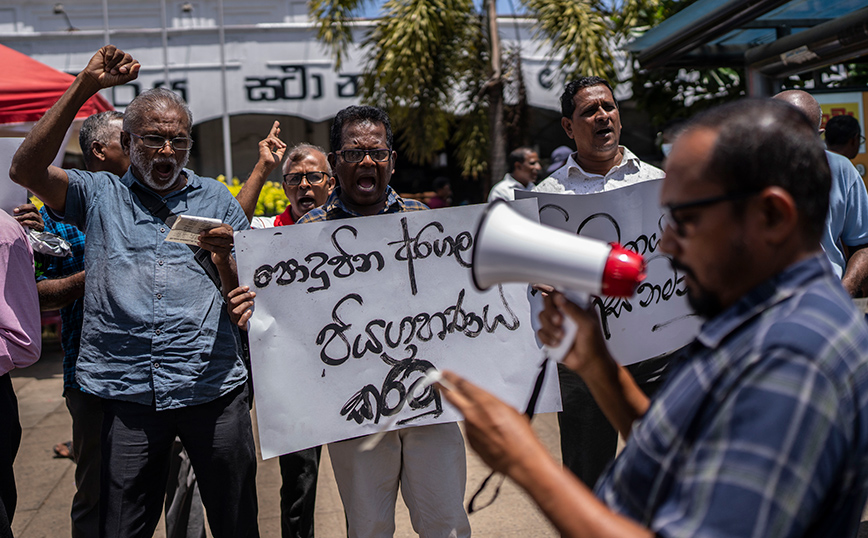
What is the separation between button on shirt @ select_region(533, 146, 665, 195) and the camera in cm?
304

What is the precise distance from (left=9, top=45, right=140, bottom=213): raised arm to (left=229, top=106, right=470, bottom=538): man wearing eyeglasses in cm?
72

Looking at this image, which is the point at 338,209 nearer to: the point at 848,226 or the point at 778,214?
the point at 778,214

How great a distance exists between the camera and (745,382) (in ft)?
3.30

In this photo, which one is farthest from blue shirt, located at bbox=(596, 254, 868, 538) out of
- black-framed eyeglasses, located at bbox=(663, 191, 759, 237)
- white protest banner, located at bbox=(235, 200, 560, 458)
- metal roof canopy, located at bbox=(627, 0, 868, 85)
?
metal roof canopy, located at bbox=(627, 0, 868, 85)

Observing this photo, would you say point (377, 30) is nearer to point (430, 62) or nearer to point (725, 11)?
point (430, 62)

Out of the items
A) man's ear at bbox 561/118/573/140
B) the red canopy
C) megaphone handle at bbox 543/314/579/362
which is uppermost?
the red canopy

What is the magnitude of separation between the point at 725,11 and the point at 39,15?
1323 cm

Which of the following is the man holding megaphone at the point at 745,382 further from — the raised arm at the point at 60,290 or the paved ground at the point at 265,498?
the paved ground at the point at 265,498

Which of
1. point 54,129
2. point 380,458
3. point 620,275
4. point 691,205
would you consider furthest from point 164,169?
point 691,205

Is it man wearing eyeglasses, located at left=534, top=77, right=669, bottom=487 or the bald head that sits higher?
the bald head

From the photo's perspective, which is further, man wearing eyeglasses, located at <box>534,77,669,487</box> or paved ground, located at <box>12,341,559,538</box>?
paved ground, located at <box>12,341,559,538</box>

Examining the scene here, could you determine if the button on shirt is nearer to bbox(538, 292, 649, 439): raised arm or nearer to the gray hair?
the gray hair

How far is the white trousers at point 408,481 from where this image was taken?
8.53ft

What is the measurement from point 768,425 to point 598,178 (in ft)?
7.14
